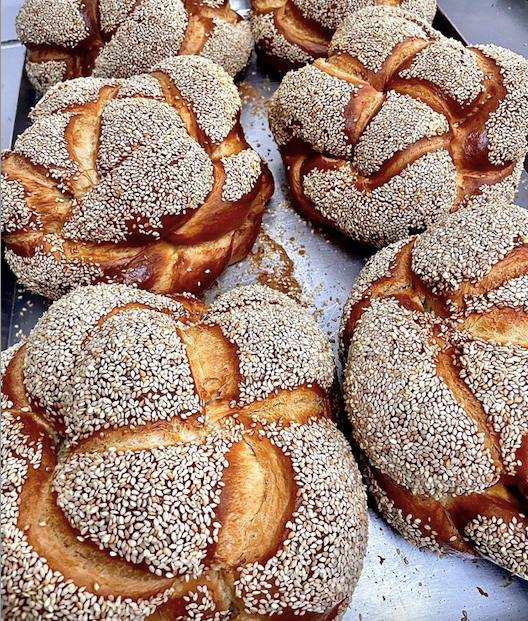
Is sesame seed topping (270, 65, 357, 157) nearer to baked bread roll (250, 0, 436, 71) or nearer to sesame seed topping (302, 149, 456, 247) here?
sesame seed topping (302, 149, 456, 247)

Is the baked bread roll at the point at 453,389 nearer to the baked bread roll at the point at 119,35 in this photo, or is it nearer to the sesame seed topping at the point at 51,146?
the sesame seed topping at the point at 51,146

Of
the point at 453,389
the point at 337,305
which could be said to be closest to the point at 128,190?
the point at 337,305

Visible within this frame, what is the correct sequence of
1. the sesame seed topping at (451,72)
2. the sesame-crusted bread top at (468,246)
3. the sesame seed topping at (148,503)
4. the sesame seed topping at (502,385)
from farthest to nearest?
the sesame seed topping at (451,72) → the sesame-crusted bread top at (468,246) → the sesame seed topping at (502,385) → the sesame seed topping at (148,503)

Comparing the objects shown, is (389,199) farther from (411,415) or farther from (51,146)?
(51,146)

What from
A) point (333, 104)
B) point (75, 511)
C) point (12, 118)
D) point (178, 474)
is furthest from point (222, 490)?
point (12, 118)

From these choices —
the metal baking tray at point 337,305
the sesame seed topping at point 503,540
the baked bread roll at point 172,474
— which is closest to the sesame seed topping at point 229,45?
the metal baking tray at point 337,305
